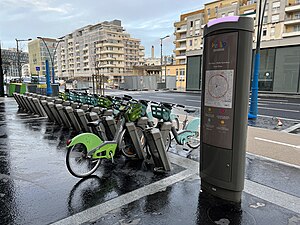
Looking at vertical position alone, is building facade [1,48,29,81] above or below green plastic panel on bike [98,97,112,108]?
above

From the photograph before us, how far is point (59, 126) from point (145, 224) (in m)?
5.52

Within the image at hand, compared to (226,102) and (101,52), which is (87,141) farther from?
(101,52)

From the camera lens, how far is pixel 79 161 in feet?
12.6

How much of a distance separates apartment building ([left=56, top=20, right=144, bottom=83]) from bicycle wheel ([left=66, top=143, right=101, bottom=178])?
55978mm

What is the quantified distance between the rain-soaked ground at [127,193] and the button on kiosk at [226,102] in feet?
1.08

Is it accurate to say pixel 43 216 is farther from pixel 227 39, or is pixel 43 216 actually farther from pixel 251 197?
pixel 227 39

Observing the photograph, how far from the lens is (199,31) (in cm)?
4588

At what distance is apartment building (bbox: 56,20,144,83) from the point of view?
66.2 m

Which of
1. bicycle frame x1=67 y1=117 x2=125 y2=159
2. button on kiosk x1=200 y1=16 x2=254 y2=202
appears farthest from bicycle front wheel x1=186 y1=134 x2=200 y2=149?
button on kiosk x1=200 y1=16 x2=254 y2=202

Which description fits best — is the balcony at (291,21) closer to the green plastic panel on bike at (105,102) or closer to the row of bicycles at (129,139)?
the row of bicycles at (129,139)

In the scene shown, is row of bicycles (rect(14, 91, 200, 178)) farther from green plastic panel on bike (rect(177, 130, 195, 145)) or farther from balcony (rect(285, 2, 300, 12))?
balcony (rect(285, 2, 300, 12))

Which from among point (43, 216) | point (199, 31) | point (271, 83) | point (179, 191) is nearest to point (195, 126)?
point (179, 191)

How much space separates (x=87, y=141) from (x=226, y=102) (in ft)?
7.04

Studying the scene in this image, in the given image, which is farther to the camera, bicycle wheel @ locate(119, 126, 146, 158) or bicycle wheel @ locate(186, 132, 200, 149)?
bicycle wheel @ locate(186, 132, 200, 149)
